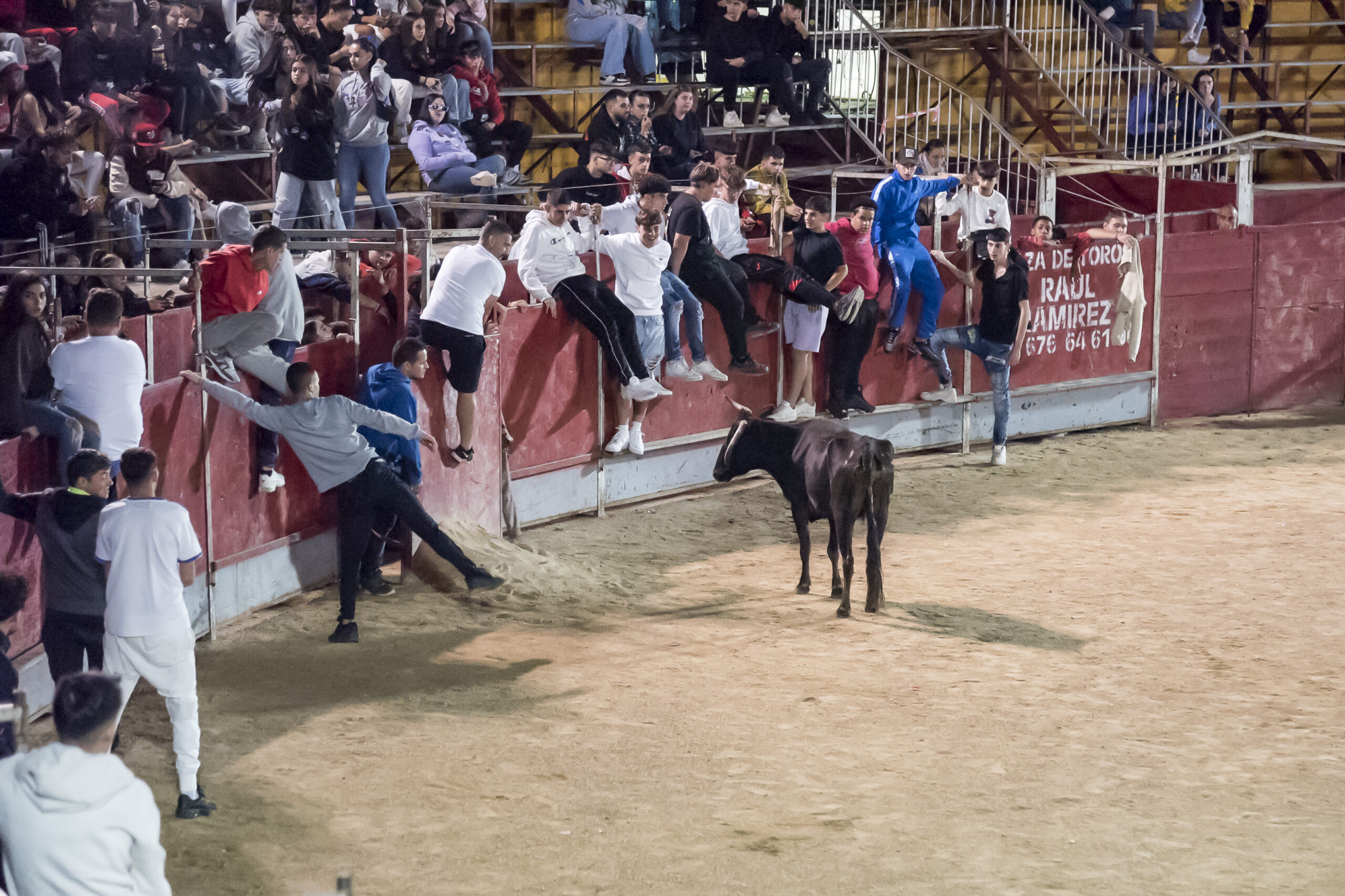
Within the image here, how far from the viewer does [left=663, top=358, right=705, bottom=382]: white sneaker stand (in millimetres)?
12891

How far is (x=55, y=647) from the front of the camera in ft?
23.2

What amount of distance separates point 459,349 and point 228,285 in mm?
1696

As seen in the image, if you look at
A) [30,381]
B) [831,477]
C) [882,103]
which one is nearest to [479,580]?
[831,477]

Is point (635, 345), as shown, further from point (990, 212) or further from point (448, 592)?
point (990, 212)

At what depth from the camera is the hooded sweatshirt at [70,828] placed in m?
4.14

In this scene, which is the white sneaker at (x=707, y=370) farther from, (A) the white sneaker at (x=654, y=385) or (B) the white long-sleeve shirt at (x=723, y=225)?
(B) the white long-sleeve shirt at (x=723, y=225)

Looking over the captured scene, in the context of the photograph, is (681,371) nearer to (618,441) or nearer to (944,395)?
(618,441)

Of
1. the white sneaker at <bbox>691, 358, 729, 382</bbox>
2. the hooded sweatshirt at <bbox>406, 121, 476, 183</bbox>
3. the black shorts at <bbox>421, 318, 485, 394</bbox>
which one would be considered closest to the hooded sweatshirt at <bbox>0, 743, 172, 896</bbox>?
the black shorts at <bbox>421, 318, 485, 394</bbox>

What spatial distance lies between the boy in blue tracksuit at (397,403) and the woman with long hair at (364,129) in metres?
3.69

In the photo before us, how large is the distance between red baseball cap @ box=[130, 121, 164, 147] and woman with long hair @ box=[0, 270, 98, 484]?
4309mm

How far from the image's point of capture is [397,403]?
9.95m

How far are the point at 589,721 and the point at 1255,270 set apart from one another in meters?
11.5

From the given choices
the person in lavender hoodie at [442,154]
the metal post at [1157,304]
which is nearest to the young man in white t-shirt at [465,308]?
the person in lavender hoodie at [442,154]

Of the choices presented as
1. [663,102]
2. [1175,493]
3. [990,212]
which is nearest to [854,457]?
[1175,493]
